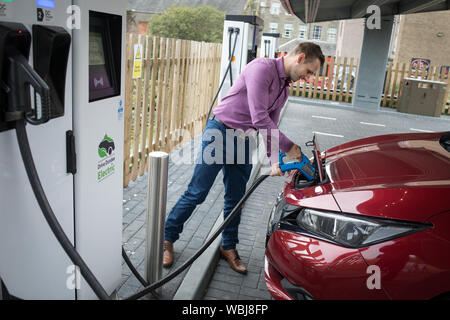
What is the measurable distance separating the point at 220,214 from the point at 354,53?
45893 millimetres

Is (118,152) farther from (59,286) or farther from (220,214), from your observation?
(220,214)

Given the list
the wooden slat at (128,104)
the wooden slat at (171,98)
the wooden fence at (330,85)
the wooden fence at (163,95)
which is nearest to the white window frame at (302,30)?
the wooden fence at (330,85)

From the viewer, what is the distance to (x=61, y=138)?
76.2 inches

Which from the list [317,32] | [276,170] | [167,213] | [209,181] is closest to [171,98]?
[167,213]

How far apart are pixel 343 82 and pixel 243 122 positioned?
14.1 metres

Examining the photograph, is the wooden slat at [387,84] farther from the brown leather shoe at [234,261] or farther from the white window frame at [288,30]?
the white window frame at [288,30]

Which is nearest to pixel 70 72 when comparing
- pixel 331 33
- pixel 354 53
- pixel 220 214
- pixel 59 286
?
pixel 59 286

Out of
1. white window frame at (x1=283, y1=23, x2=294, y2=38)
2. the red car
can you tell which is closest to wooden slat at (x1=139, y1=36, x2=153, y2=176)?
the red car

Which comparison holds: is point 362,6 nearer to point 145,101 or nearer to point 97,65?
point 145,101

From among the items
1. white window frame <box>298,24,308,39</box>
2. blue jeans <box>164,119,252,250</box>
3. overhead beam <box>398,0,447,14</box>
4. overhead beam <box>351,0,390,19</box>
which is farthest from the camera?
white window frame <box>298,24,308,39</box>

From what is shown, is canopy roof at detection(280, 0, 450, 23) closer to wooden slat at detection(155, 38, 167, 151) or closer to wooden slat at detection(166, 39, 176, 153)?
wooden slat at detection(166, 39, 176, 153)

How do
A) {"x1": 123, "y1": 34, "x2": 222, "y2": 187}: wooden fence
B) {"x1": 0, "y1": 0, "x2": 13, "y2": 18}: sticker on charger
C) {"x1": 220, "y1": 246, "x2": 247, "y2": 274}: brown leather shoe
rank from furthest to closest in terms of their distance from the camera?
1. {"x1": 123, "y1": 34, "x2": 222, "y2": 187}: wooden fence
2. {"x1": 220, "y1": 246, "x2": 247, "y2": 274}: brown leather shoe
3. {"x1": 0, "y1": 0, "x2": 13, "y2": 18}: sticker on charger

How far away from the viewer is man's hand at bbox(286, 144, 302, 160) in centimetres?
286

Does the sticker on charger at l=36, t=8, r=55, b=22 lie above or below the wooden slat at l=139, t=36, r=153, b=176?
above
